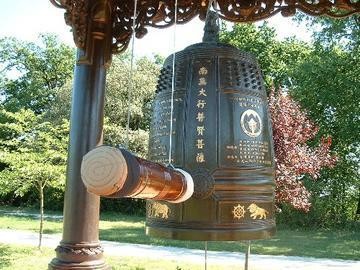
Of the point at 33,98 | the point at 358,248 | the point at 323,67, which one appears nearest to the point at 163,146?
the point at 358,248

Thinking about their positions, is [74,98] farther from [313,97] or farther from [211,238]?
[313,97]

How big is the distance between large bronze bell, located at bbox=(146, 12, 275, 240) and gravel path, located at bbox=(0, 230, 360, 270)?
21.5 feet

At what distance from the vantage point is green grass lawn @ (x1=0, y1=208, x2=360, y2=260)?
11.3m

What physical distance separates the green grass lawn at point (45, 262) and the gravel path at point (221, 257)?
51cm

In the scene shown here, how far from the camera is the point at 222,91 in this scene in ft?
7.88

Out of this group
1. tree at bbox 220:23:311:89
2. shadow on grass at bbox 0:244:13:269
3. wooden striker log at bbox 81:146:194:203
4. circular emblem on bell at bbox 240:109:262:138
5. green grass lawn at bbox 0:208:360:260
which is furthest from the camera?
tree at bbox 220:23:311:89

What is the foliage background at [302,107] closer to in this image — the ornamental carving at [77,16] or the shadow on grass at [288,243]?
the shadow on grass at [288,243]

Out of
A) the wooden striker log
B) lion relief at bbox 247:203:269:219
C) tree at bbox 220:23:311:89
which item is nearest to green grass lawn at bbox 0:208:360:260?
tree at bbox 220:23:311:89

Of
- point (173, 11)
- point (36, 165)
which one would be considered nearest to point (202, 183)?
point (173, 11)

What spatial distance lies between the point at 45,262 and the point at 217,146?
294 inches

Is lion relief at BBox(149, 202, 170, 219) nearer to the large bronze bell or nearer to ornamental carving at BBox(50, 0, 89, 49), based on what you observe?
the large bronze bell

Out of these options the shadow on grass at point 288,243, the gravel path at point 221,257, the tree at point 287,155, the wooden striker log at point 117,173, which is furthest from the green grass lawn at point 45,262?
the wooden striker log at point 117,173

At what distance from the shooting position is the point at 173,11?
11.3ft

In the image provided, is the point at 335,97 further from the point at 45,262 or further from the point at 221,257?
the point at 45,262
